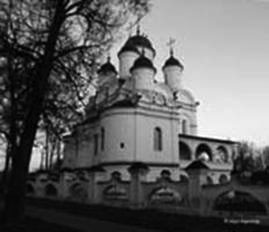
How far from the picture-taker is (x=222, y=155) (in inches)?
1741

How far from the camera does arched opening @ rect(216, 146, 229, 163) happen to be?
4247 centimetres

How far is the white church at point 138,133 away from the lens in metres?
31.1

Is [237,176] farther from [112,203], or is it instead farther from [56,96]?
[112,203]

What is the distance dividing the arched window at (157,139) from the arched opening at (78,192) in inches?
384

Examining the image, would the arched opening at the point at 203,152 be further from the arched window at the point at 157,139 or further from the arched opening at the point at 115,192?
the arched opening at the point at 115,192

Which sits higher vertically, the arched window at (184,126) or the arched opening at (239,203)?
the arched window at (184,126)

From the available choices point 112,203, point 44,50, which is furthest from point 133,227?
point 112,203

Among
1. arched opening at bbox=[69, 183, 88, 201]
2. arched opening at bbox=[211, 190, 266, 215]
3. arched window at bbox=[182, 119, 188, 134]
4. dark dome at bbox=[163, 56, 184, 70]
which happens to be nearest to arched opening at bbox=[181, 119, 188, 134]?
arched window at bbox=[182, 119, 188, 134]

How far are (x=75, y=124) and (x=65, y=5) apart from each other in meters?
5.71

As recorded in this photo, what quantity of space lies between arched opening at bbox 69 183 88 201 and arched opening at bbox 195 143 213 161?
19.0 m

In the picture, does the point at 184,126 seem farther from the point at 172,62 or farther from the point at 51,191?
the point at 51,191

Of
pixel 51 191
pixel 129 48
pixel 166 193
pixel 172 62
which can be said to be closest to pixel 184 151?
pixel 172 62

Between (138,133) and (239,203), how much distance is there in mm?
18170

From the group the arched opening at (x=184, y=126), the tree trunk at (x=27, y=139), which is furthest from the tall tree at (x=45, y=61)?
the arched opening at (x=184, y=126)
